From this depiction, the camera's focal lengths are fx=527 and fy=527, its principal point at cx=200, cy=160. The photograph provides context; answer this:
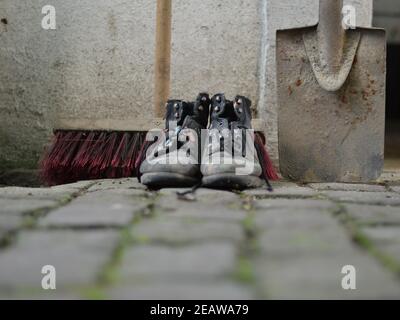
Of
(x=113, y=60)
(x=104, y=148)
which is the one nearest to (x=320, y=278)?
(x=104, y=148)

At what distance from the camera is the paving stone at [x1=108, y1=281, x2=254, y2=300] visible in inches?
23.4

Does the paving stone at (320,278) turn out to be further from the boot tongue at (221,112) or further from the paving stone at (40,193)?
the boot tongue at (221,112)

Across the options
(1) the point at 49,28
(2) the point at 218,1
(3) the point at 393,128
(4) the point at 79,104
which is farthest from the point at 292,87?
(3) the point at 393,128

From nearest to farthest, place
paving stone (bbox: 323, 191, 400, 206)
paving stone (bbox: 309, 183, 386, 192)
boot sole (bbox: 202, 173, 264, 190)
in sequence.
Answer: paving stone (bbox: 323, 191, 400, 206), boot sole (bbox: 202, 173, 264, 190), paving stone (bbox: 309, 183, 386, 192)

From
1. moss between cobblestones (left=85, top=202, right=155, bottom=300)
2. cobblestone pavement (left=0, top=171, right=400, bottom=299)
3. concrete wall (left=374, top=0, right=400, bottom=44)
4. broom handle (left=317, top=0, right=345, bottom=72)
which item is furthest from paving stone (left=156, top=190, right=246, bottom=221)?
concrete wall (left=374, top=0, right=400, bottom=44)

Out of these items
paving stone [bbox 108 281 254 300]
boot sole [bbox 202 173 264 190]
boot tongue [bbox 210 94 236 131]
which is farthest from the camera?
boot tongue [bbox 210 94 236 131]

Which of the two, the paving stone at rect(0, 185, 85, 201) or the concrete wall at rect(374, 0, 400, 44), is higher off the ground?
the concrete wall at rect(374, 0, 400, 44)

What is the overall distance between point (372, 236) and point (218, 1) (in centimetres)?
138

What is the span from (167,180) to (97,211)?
345mm

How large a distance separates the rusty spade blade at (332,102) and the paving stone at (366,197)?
246 millimetres

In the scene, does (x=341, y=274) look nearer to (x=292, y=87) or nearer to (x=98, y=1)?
(x=292, y=87)

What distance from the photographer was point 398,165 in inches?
91.6

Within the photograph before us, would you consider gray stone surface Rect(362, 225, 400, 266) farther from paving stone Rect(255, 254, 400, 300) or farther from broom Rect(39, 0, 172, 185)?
broom Rect(39, 0, 172, 185)

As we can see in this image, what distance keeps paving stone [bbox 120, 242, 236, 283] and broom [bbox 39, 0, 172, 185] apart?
916 millimetres
